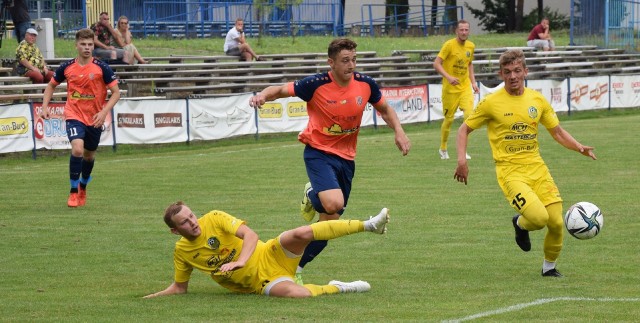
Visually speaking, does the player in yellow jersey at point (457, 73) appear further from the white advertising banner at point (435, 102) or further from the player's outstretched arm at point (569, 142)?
the player's outstretched arm at point (569, 142)

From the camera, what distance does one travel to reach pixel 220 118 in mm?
25500

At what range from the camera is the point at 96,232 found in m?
13.2

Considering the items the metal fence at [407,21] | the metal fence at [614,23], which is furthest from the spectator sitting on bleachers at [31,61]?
A: the metal fence at [407,21]

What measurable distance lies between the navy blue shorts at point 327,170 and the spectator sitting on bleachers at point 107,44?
1918cm

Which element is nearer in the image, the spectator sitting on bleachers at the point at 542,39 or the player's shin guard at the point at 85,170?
the player's shin guard at the point at 85,170

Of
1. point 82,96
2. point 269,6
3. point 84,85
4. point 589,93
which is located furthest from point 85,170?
point 269,6

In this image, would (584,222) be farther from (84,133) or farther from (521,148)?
(84,133)

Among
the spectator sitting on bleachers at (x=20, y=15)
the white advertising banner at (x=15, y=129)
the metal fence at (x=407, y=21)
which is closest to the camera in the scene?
the white advertising banner at (x=15, y=129)

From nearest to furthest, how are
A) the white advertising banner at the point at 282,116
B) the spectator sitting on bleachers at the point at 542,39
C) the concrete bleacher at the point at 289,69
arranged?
the white advertising banner at the point at 282,116 → the concrete bleacher at the point at 289,69 → the spectator sitting on bleachers at the point at 542,39

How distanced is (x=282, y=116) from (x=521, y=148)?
17006 mm

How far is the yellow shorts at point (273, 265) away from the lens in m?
9.02

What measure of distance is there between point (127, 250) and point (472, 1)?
5257 cm

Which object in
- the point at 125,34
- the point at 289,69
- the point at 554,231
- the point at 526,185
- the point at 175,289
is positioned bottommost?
the point at 175,289

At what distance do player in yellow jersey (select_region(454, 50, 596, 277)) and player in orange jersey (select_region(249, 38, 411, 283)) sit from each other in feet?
2.54
